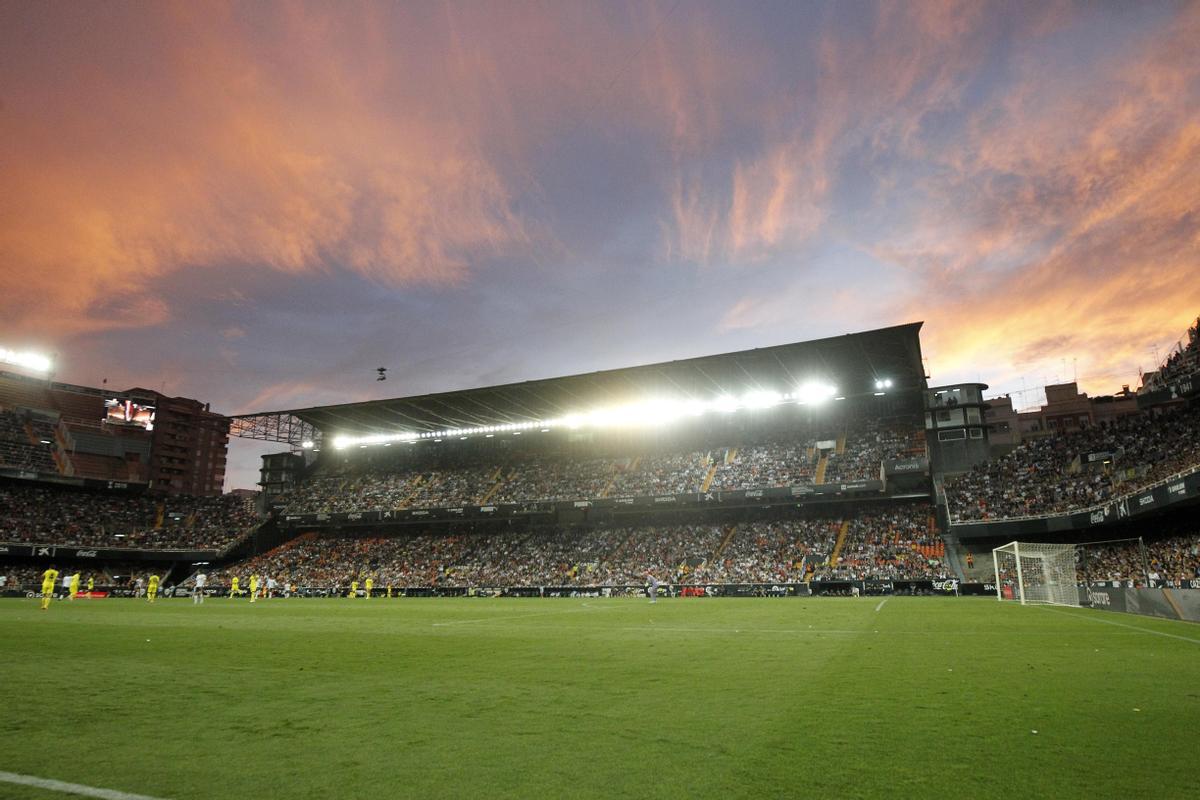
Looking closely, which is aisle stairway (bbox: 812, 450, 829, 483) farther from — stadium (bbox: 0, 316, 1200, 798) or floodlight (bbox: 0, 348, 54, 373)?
floodlight (bbox: 0, 348, 54, 373)

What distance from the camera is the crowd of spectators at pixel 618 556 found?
42.2m

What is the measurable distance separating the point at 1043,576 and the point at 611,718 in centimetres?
3372

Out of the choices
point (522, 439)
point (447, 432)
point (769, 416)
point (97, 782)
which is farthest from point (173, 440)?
point (97, 782)

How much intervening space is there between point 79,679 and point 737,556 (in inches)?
1607

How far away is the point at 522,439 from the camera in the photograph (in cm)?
6575

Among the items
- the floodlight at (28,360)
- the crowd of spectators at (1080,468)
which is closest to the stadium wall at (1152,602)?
the crowd of spectators at (1080,468)

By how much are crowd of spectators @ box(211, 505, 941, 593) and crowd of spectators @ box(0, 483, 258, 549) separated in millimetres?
6662

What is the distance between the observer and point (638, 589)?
4403 centimetres

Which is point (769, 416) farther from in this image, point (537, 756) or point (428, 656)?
point (537, 756)

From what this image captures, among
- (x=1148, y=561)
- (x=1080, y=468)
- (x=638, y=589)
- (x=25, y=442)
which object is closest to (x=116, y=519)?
(x=25, y=442)

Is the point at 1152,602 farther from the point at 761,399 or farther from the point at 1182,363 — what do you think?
the point at 761,399

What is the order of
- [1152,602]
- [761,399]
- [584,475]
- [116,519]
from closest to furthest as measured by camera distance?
[1152,602], [761,399], [584,475], [116,519]

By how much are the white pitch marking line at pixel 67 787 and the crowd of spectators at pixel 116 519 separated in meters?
64.5

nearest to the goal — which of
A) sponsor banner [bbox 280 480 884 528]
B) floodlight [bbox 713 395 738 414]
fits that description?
sponsor banner [bbox 280 480 884 528]
